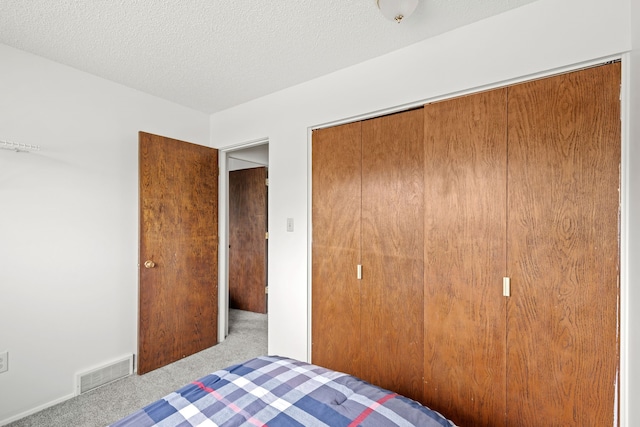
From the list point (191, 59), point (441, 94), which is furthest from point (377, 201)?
point (191, 59)

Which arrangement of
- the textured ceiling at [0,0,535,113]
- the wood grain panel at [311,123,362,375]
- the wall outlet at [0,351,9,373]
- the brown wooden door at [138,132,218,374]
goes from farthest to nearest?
the brown wooden door at [138,132,218,374] < the wood grain panel at [311,123,362,375] < the wall outlet at [0,351,9,373] < the textured ceiling at [0,0,535,113]

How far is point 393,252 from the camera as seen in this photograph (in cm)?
206

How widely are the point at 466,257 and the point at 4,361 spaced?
3.02m

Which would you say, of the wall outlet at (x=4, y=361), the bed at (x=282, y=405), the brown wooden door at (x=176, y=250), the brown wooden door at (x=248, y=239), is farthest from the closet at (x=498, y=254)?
the wall outlet at (x=4, y=361)

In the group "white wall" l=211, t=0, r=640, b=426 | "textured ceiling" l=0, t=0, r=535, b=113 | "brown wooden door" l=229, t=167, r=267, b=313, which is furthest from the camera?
"brown wooden door" l=229, t=167, r=267, b=313

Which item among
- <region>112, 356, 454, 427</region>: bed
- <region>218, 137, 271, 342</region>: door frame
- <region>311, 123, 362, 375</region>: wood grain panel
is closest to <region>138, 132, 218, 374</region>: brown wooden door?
<region>218, 137, 271, 342</region>: door frame

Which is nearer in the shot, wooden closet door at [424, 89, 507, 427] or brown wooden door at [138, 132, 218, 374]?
wooden closet door at [424, 89, 507, 427]

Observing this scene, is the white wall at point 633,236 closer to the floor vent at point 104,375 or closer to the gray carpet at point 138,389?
the gray carpet at point 138,389

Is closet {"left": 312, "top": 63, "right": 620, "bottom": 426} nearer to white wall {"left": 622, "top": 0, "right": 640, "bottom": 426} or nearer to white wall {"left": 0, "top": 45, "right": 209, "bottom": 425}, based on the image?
white wall {"left": 622, "top": 0, "right": 640, "bottom": 426}

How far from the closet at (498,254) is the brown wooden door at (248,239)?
2.09m

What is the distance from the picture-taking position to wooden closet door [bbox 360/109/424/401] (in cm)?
196

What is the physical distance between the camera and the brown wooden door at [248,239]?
409 centimetres

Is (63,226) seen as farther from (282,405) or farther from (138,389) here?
(282,405)

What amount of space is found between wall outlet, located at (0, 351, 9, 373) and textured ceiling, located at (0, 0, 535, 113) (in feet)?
6.70
